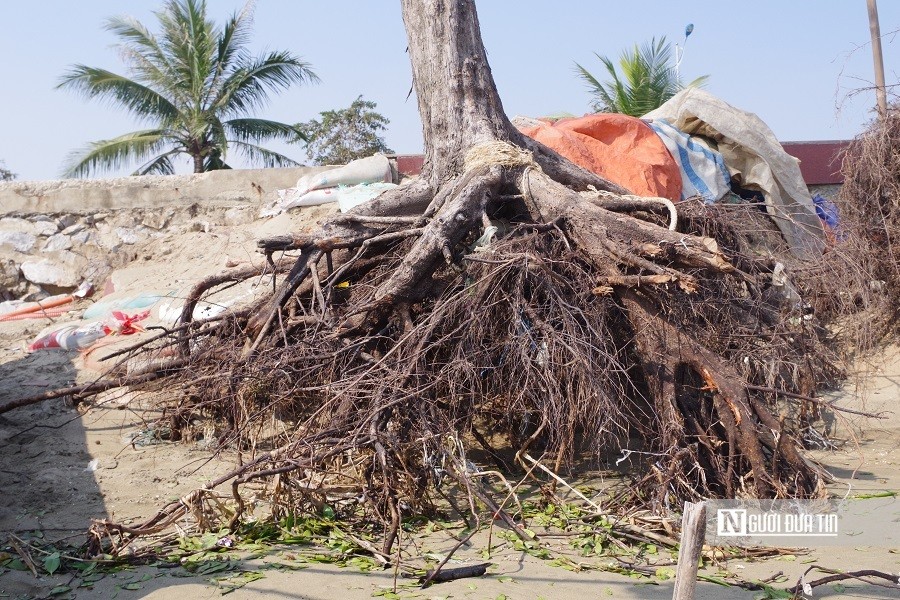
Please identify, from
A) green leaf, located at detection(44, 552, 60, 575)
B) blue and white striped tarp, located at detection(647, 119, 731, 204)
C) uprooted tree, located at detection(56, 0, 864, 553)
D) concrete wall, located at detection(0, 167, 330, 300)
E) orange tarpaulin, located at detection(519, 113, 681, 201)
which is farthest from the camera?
concrete wall, located at detection(0, 167, 330, 300)

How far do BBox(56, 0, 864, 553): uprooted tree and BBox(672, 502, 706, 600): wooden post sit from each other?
4.49 feet

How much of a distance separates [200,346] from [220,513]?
152 cm

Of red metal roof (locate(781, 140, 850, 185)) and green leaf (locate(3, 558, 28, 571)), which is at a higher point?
red metal roof (locate(781, 140, 850, 185))

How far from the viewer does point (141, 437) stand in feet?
16.0

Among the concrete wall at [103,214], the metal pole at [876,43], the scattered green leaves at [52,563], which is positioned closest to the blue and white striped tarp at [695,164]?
the metal pole at [876,43]

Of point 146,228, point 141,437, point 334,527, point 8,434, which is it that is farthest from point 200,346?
point 146,228

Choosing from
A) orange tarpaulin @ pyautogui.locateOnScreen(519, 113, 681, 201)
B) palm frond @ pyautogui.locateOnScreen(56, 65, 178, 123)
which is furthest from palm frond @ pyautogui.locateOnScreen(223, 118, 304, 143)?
orange tarpaulin @ pyautogui.locateOnScreen(519, 113, 681, 201)

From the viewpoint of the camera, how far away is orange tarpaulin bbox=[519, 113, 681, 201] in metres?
6.56

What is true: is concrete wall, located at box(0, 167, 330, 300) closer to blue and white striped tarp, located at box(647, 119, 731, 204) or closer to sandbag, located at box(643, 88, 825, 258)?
blue and white striped tarp, located at box(647, 119, 731, 204)

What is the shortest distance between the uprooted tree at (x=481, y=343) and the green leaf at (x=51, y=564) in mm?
203

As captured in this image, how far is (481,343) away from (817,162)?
5576 millimetres

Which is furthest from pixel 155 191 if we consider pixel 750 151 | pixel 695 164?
pixel 750 151

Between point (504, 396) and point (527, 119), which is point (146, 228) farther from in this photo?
point (504, 396)

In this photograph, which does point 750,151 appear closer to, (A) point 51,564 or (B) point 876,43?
(B) point 876,43
